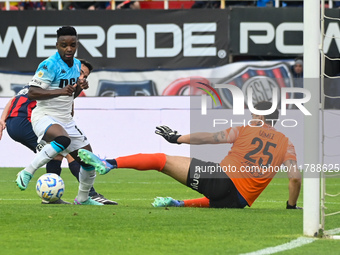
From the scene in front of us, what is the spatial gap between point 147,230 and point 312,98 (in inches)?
74.4

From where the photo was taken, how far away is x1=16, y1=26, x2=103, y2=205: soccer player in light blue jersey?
29.4 ft

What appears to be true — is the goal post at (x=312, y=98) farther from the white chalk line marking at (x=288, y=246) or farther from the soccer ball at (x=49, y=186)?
the soccer ball at (x=49, y=186)

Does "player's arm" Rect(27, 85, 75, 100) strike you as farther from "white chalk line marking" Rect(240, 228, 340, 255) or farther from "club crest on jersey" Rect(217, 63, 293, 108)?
"club crest on jersey" Rect(217, 63, 293, 108)

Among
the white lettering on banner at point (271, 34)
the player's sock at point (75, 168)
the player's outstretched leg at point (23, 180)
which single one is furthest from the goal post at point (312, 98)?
the white lettering on banner at point (271, 34)

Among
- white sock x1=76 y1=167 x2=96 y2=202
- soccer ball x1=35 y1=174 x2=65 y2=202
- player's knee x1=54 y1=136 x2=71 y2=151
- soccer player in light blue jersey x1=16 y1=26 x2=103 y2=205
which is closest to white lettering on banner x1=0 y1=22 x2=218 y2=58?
soccer player in light blue jersey x1=16 y1=26 x2=103 y2=205

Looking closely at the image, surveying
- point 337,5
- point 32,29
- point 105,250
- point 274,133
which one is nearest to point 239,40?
point 337,5

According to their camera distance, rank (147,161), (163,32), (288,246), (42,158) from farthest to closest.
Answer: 1. (163,32)
2. (42,158)
3. (147,161)
4. (288,246)

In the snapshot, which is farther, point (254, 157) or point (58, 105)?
point (58, 105)

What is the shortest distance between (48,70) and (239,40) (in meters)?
10.1

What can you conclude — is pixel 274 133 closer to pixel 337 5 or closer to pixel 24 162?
pixel 24 162

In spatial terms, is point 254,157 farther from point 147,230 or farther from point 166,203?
point 147,230

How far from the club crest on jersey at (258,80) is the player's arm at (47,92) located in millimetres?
9458

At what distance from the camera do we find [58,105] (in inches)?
365

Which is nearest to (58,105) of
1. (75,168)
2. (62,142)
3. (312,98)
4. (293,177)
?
(62,142)
